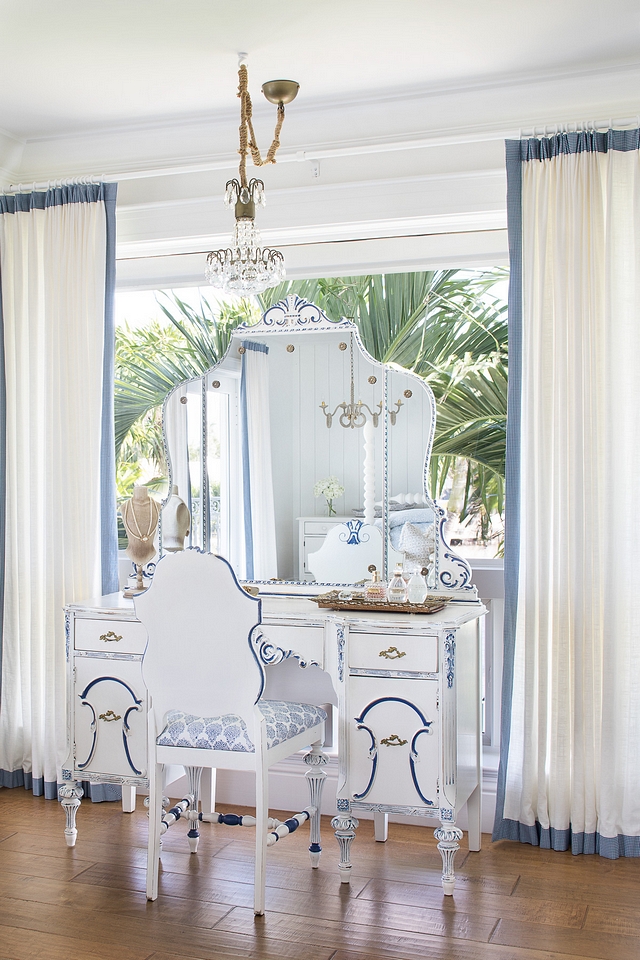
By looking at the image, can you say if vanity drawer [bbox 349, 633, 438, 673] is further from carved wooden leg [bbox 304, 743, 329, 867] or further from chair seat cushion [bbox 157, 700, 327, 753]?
carved wooden leg [bbox 304, 743, 329, 867]

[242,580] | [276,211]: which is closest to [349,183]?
[276,211]

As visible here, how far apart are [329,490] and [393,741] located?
101 cm

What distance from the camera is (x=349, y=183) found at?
11.8ft

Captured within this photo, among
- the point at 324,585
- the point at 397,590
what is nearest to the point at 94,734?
the point at 324,585

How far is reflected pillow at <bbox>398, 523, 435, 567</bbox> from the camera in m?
3.40

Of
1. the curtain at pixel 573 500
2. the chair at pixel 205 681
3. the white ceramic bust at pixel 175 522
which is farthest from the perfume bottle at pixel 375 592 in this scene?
the white ceramic bust at pixel 175 522

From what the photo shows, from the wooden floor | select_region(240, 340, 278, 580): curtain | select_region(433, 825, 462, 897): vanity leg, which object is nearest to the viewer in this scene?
the wooden floor

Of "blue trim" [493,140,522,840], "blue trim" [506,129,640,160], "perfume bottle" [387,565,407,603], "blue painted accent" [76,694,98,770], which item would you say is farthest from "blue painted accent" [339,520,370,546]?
"blue trim" [506,129,640,160]

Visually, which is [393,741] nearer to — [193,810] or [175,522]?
[193,810]

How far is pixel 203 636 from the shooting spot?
2.76 m

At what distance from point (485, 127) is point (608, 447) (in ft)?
4.15

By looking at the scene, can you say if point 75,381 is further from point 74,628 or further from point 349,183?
point 349,183

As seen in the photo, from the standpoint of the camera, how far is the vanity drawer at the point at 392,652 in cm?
292

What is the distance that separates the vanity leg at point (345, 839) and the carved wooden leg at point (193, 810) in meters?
0.55
